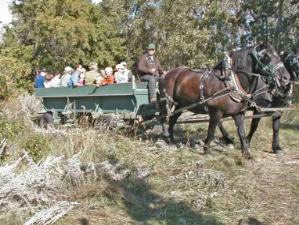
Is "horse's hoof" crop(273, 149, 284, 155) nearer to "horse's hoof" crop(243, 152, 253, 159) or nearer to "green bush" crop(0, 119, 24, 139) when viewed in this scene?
"horse's hoof" crop(243, 152, 253, 159)

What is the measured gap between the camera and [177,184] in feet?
24.2

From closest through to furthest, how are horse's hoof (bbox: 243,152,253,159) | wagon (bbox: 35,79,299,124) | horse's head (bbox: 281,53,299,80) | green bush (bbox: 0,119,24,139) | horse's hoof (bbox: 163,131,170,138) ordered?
1. green bush (bbox: 0,119,24,139)
2. horse's hoof (bbox: 243,152,253,159)
3. horse's head (bbox: 281,53,299,80)
4. wagon (bbox: 35,79,299,124)
5. horse's hoof (bbox: 163,131,170,138)

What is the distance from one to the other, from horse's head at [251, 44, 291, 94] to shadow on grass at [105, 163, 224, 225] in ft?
10.6

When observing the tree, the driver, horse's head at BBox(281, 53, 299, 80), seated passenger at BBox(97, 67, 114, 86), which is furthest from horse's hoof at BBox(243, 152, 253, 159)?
the tree

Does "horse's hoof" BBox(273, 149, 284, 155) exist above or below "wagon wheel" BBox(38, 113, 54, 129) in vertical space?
below

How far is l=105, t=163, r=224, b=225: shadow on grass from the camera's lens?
603 cm

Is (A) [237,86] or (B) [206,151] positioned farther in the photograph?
(B) [206,151]

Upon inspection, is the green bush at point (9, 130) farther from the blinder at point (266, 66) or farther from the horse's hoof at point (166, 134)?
the blinder at point (266, 66)

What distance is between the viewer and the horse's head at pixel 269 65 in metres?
9.26

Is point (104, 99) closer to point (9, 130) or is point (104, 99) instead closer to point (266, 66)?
point (266, 66)

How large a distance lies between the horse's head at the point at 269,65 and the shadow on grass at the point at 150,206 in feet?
10.6

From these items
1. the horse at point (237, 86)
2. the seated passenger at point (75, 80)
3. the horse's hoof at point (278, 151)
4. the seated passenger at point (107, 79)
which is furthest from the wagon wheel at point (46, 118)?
the horse's hoof at point (278, 151)

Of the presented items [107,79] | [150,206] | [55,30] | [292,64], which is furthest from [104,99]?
[55,30]

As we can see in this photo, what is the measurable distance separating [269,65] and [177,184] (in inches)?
118
